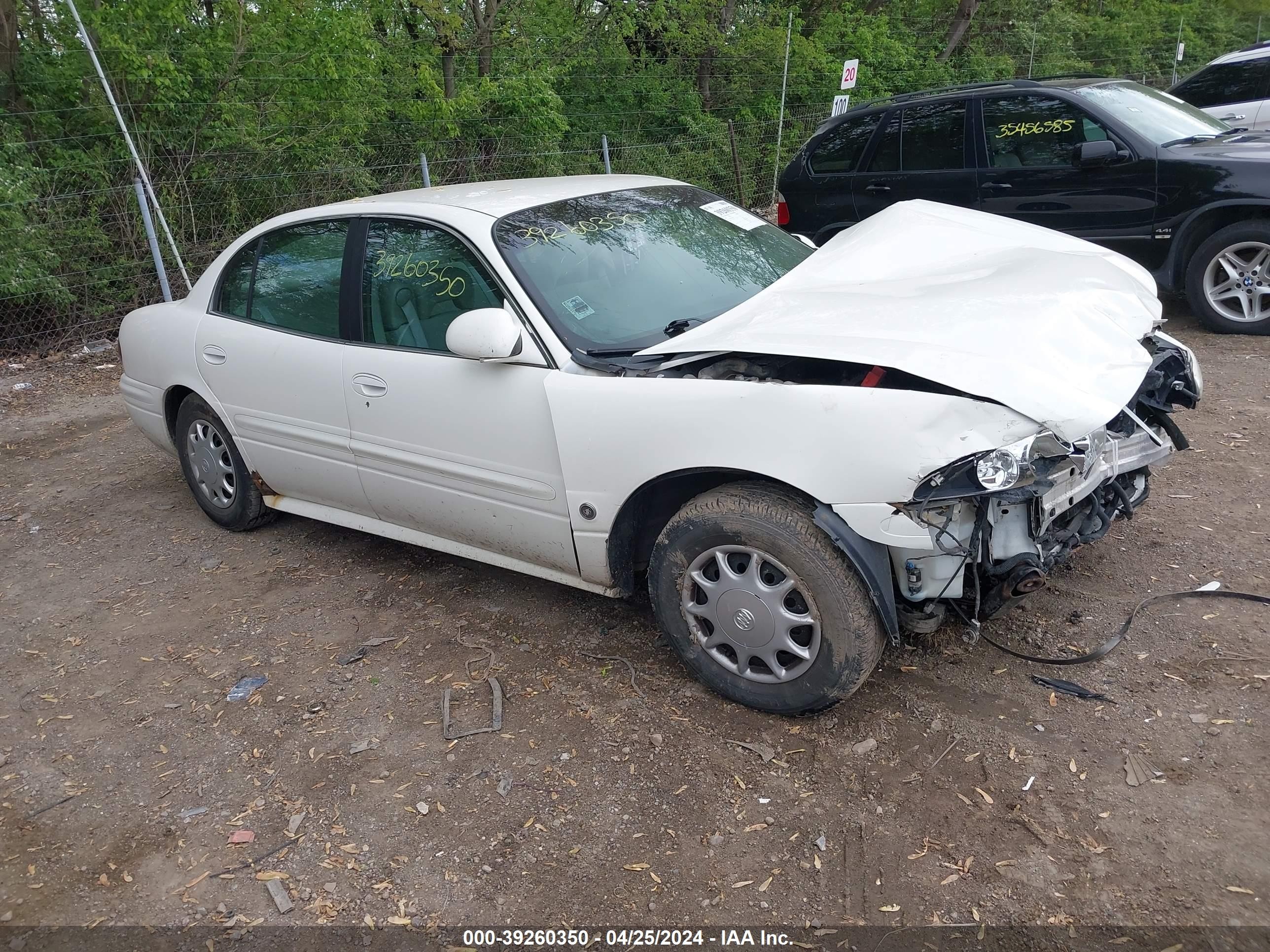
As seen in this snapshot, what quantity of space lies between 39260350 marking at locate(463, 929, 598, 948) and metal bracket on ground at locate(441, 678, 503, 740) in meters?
0.86

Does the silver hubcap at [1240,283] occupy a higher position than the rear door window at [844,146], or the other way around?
the rear door window at [844,146]

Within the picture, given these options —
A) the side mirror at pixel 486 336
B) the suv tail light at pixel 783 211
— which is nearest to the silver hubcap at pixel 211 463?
the side mirror at pixel 486 336

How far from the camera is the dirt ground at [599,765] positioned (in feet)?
→ 8.46

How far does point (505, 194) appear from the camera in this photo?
414 centimetres

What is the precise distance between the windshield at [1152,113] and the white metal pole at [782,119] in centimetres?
649

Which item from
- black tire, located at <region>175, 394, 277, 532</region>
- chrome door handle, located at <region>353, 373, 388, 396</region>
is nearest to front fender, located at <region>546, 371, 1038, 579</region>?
chrome door handle, located at <region>353, 373, 388, 396</region>

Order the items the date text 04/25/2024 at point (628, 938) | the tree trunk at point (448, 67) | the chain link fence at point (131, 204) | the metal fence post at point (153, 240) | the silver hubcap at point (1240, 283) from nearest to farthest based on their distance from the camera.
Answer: the date text 04/25/2024 at point (628, 938) → the silver hubcap at point (1240, 283) → the chain link fence at point (131, 204) → the metal fence post at point (153, 240) → the tree trunk at point (448, 67)

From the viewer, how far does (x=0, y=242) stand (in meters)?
8.24

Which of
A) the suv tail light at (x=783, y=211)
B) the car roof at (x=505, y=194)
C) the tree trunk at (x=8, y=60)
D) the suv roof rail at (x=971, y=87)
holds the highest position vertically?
the tree trunk at (x=8, y=60)

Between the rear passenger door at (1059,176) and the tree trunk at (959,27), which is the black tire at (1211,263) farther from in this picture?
the tree trunk at (959,27)

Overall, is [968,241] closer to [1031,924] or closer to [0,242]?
[1031,924]

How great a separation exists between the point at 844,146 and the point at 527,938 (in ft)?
23.2

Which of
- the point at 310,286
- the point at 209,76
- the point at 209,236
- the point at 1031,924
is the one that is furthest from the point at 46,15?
the point at 1031,924

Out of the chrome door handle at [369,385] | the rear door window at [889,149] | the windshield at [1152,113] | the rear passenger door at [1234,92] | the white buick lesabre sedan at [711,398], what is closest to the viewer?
the white buick lesabre sedan at [711,398]
